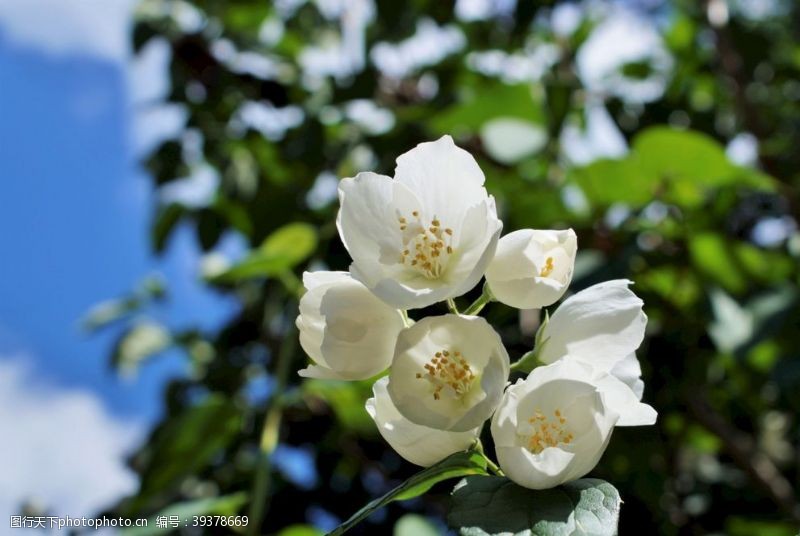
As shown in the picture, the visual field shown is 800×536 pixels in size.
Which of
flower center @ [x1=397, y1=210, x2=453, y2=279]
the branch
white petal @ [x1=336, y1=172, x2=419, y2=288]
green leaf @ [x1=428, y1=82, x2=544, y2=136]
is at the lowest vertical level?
the branch

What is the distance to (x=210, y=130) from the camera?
2559 millimetres

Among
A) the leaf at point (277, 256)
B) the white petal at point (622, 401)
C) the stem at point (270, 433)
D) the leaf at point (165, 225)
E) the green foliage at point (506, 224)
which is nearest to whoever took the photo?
the white petal at point (622, 401)

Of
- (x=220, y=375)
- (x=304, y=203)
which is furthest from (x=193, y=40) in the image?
(x=220, y=375)

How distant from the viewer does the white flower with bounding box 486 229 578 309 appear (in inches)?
29.1

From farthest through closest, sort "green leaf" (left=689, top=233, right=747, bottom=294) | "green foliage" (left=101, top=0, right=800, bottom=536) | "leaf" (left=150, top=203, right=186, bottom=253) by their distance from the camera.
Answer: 1. "leaf" (left=150, top=203, right=186, bottom=253)
2. "green leaf" (left=689, top=233, right=747, bottom=294)
3. "green foliage" (left=101, top=0, right=800, bottom=536)

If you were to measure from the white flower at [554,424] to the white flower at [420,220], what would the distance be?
11 cm

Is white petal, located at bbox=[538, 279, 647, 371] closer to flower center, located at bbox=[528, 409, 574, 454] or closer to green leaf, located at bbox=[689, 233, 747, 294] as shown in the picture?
flower center, located at bbox=[528, 409, 574, 454]

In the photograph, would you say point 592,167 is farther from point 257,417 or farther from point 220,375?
point 220,375

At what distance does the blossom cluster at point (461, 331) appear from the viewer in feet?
2.28

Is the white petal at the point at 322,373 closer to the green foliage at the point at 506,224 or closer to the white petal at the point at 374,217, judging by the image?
the white petal at the point at 374,217

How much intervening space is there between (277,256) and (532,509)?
93 centimetres

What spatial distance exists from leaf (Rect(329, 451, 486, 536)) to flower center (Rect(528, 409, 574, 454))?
0.05 m

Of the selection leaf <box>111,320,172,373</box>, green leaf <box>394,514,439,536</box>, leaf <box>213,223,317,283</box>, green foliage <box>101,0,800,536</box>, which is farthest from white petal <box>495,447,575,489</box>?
leaf <box>111,320,172,373</box>

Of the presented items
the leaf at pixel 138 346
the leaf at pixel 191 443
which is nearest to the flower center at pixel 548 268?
the leaf at pixel 191 443
